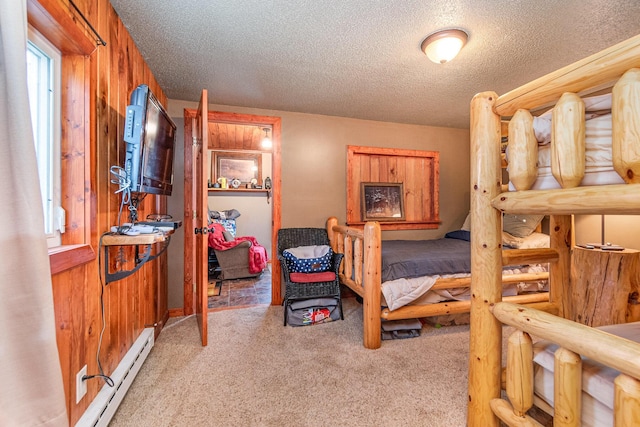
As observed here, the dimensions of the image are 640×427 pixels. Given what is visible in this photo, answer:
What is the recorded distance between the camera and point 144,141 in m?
1.49

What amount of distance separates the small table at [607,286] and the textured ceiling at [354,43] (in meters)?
1.39

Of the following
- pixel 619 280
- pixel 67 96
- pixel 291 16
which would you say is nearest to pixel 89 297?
pixel 67 96

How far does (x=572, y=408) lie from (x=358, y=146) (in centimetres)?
301

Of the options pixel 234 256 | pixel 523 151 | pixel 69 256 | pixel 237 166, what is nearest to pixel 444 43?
pixel 523 151

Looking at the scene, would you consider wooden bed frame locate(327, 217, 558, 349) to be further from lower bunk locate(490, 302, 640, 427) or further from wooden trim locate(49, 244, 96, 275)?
wooden trim locate(49, 244, 96, 275)

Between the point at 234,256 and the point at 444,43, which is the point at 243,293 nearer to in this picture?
the point at 234,256

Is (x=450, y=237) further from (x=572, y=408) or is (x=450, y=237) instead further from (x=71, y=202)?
(x=71, y=202)

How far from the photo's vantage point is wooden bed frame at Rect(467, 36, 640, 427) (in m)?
→ 0.68

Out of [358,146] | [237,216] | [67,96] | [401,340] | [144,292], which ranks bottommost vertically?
[401,340]

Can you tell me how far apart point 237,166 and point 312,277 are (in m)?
3.46

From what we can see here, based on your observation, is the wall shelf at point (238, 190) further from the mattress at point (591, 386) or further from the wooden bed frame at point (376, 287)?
the mattress at point (591, 386)

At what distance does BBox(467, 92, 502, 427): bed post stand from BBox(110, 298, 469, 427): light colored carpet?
1.58 feet

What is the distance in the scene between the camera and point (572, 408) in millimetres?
793

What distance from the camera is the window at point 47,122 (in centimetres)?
115
